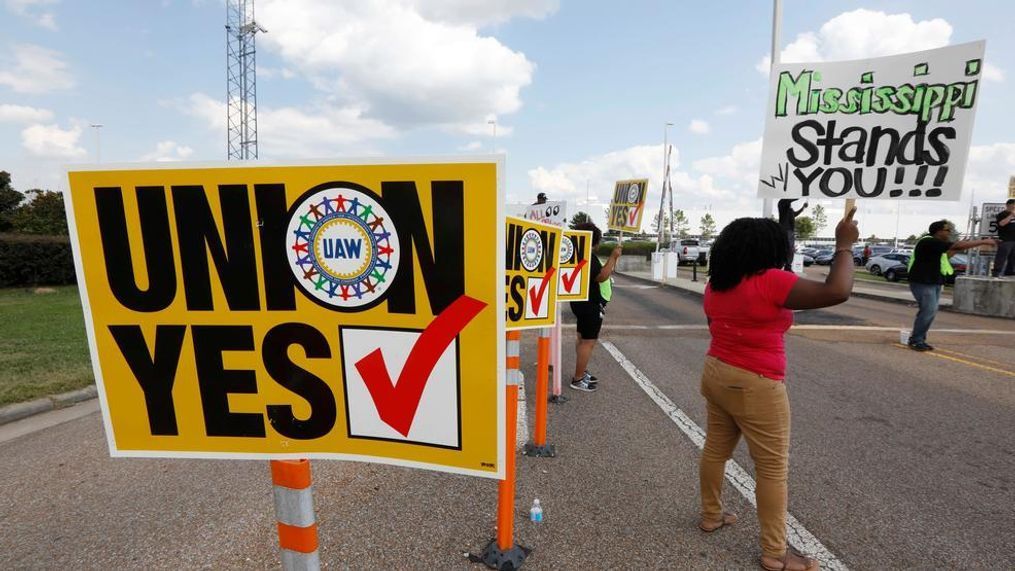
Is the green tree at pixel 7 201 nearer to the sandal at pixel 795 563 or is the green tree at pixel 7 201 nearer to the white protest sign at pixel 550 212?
the white protest sign at pixel 550 212

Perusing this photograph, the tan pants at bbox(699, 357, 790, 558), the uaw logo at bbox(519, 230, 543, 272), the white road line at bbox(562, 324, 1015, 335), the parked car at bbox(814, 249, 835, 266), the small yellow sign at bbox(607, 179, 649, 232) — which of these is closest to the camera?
the tan pants at bbox(699, 357, 790, 558)

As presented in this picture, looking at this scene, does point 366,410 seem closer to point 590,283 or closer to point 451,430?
point 451,430

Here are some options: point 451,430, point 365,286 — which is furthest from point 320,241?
point 451,430

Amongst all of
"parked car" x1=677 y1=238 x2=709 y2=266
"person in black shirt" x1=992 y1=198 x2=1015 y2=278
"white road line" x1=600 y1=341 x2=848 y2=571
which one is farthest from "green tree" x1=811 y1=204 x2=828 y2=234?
"white road line" x1=600 y1=341 x2=848 y2=571

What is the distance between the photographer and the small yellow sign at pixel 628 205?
8.64 m

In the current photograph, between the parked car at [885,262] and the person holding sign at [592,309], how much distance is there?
27.0 metres

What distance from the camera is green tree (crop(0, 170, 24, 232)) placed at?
995 inches

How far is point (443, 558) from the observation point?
2771mm

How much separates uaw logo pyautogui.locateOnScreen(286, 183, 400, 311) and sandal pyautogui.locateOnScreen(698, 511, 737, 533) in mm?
2527

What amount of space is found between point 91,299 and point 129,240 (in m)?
0.23

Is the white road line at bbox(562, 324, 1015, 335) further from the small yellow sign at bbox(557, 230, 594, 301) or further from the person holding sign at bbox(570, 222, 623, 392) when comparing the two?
the small yellow sign at bbox(557, 230, 594, 301)

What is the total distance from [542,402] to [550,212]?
5.89 metres

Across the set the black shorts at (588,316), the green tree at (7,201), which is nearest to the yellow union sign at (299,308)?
A: the black shorts at (588,316)

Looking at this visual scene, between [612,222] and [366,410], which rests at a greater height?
[612,222]
